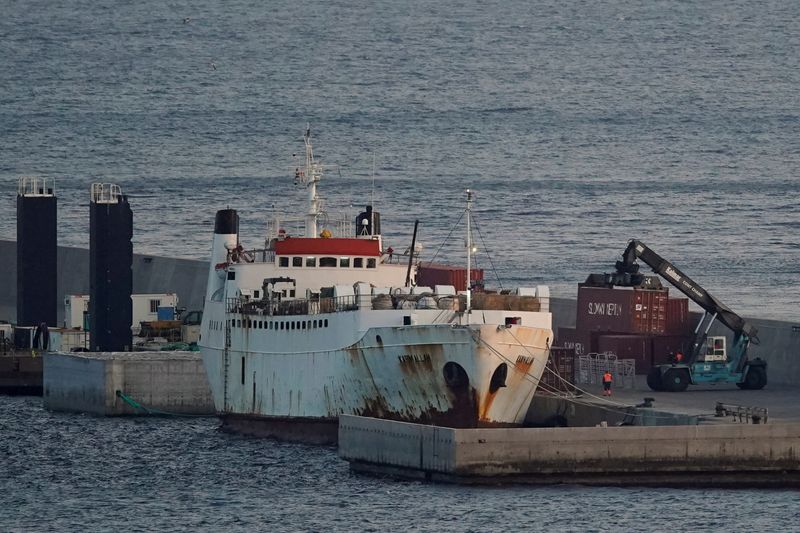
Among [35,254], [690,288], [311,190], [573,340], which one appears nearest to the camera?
[690,288]

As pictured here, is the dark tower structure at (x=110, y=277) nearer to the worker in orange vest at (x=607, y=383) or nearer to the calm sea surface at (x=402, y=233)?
the calm sea surface at (x=402, y=233)

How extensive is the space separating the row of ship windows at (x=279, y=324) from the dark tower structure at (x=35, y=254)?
1873cm

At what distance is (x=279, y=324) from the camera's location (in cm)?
6906

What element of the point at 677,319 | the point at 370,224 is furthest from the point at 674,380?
the point at 370,224

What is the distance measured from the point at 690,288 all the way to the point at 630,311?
120 inches

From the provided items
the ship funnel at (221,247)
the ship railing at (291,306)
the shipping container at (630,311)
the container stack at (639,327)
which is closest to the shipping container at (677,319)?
the container stack at (639,327)

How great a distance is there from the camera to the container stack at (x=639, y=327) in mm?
74625

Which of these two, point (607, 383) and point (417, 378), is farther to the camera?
point (607, 383)

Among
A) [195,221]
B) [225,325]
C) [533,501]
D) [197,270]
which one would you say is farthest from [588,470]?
[195,221]

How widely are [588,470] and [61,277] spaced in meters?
54.0

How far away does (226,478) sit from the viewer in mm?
61156

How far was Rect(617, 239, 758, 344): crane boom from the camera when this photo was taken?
71688mm

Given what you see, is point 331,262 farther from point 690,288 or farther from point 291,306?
point 690,288

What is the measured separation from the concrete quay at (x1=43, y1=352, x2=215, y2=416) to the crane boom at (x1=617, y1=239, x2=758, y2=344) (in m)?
15.4
